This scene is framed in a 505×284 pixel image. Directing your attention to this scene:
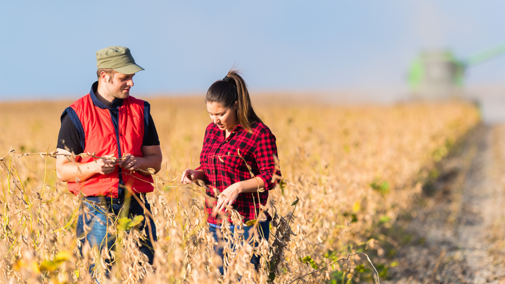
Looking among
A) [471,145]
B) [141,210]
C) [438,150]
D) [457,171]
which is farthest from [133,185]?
[471,145]

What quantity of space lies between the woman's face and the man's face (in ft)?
1.33

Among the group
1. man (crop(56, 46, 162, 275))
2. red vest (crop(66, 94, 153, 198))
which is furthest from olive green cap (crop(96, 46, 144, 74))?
red vest (crop(66, 94, 153, 198))

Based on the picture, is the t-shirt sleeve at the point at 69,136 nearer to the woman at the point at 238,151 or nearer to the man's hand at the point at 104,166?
the man's hand at the point at 104,166

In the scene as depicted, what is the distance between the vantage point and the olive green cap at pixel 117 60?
6.17ft

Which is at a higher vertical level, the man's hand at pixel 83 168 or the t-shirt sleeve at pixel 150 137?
the t-shirt sleeve at pixel 150 137

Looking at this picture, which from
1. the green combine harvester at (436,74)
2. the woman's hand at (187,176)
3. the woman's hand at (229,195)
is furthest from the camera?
the green combine harvester at (436,74)

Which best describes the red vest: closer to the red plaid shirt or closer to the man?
the man

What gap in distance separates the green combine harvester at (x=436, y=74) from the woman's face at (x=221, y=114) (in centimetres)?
2574

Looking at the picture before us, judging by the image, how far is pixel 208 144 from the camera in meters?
2.04

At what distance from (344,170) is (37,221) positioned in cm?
331

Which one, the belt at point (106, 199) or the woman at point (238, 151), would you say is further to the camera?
the belt at point (106, 199)

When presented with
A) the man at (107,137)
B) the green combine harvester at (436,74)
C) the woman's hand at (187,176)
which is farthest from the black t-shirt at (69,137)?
the green combine harvester at (436,74)

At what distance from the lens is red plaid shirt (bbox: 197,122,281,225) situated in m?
1.85

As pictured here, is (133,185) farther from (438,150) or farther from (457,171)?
(457,171)
